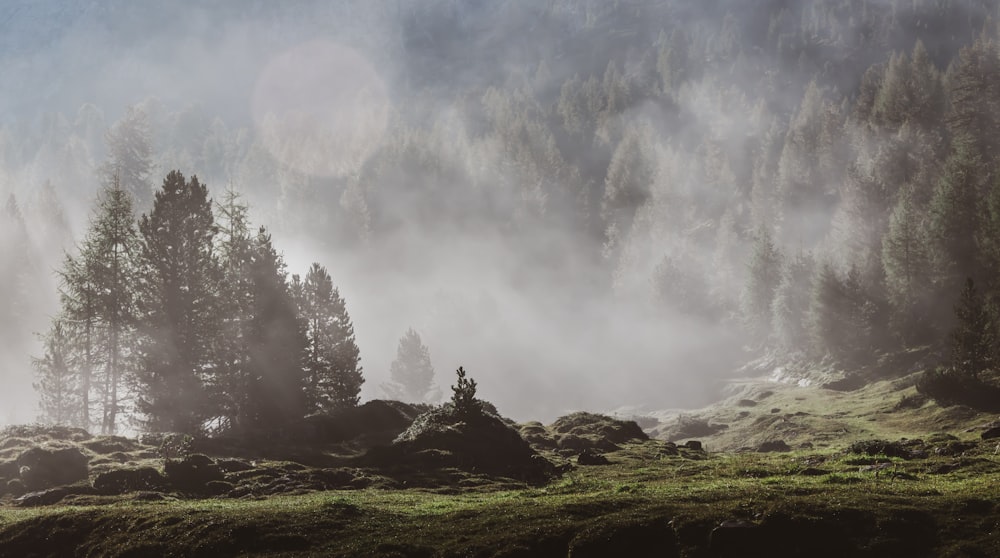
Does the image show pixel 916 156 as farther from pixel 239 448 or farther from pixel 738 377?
pixel 239 448

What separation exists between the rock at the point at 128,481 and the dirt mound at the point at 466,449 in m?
11.6

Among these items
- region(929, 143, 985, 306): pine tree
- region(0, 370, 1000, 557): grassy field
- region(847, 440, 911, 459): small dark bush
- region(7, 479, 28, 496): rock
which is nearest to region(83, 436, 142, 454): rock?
region(7, 479, 28, 496): rock

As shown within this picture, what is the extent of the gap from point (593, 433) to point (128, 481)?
33851 millimetres

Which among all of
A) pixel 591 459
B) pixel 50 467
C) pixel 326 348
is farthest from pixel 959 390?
pixel 50 467

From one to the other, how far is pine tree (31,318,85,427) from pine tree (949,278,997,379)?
288 ft

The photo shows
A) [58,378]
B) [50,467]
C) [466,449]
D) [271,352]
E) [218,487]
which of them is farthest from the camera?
[58,378]

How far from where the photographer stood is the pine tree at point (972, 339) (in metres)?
63.8

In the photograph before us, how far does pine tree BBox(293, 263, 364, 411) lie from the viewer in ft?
197

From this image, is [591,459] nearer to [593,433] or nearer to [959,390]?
[593,433]

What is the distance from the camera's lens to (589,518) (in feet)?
76.1

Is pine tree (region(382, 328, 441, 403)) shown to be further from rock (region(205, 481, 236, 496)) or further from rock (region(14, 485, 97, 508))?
rock (region(14, 485, 97, 508))

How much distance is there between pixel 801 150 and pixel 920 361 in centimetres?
9669

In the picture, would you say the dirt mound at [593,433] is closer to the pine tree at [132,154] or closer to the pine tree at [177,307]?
the pine tree at [177,307]

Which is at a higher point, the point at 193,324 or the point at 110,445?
the point at 193,324
